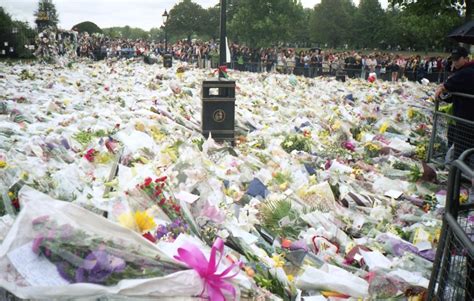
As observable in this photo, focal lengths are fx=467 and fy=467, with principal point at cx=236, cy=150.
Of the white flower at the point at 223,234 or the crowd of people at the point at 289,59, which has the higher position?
the crowd of people at the point at 289,59

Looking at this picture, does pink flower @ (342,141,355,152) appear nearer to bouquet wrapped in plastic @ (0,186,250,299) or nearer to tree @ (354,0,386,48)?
bouquet wrapped in plastic @ (0,186,250,299)

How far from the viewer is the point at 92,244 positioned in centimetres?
235

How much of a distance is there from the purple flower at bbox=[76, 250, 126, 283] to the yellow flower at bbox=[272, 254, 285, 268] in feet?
4.11

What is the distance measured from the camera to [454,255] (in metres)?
2.30

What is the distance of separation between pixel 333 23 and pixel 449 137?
228 ft

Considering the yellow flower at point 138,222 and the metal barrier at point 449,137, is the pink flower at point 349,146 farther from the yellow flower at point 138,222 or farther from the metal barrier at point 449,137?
the yellow flower at point 138,222

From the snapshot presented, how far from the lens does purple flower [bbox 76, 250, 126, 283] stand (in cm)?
223

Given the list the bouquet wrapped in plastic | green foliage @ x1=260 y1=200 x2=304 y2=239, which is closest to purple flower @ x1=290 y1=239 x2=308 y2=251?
green foliage @ x1=260 y1=200 x2=304 y2=239

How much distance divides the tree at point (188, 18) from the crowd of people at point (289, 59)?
5753cm

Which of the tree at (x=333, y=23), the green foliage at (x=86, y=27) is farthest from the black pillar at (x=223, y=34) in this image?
the tree at (x=333, y=23)

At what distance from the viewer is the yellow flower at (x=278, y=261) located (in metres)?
3.23

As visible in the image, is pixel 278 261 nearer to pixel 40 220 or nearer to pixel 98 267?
pixel 98 267

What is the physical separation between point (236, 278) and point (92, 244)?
78cm

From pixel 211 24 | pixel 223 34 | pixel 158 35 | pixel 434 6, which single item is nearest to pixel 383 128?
pixel 223 34
